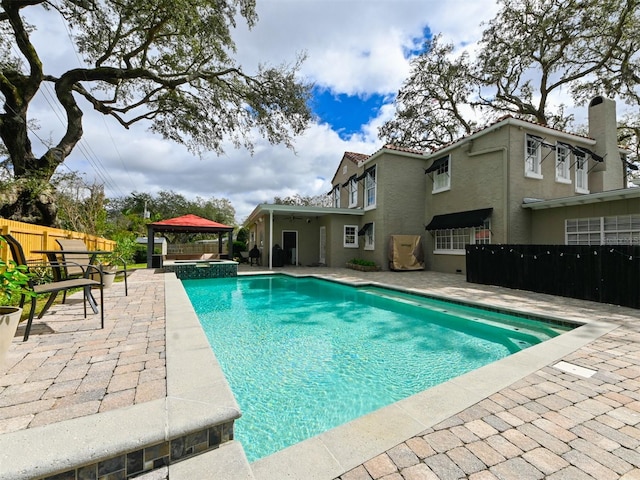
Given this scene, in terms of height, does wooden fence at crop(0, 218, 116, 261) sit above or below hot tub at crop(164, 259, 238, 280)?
above

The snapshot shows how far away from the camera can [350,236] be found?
1639cm

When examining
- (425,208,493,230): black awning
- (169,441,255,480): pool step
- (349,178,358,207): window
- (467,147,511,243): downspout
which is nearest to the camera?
(169,441,255,480): pool step

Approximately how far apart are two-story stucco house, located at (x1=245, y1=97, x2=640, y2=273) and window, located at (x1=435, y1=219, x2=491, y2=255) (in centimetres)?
5

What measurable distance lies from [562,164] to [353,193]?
10.1 metres

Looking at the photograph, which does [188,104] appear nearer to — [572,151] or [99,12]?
[99,12]

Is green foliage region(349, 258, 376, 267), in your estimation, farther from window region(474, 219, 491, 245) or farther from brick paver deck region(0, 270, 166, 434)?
brick paver deck region(0, 270, 166, 434)

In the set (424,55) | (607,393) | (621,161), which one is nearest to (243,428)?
(607,393)

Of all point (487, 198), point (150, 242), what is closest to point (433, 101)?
point (487, 198)

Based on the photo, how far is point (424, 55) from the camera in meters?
19.3

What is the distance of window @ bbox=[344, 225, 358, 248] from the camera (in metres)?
16.3

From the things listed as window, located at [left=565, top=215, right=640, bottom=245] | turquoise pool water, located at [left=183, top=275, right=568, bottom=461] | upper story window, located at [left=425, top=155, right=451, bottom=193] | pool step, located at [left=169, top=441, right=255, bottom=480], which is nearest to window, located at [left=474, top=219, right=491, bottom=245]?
window, located at [left=565, top=215, right=640, bottom=245]

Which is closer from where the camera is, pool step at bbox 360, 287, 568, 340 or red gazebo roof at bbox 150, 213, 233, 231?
pool step at bbox 360, 287, 568, 340

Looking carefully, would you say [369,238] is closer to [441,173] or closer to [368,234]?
[368,234]

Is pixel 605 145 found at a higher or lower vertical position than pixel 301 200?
lower
